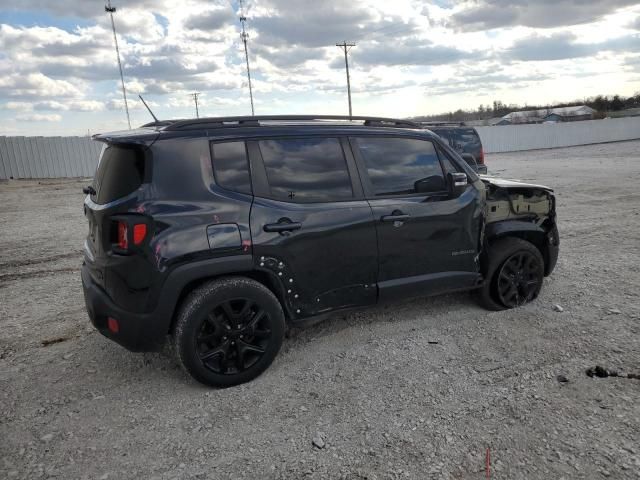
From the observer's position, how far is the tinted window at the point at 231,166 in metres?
3.36

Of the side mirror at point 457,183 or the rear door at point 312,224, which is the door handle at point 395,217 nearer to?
the rear door at point 312,224

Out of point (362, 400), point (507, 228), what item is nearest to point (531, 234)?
point (507, 228)

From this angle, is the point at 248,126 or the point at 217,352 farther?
the point at 248,126

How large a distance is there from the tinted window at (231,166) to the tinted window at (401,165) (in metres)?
0.99

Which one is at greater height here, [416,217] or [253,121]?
[253,121]

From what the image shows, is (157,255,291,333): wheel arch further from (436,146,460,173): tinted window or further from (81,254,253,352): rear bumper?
(436,146,460,173): tinted window

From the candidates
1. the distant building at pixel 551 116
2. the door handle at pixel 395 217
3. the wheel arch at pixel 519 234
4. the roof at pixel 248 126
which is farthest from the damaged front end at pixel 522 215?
the distant building at pixel 551 116

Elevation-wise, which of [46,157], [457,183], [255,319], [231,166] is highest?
[46,157]

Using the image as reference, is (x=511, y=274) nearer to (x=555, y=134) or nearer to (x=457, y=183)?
(x=457, y=183)

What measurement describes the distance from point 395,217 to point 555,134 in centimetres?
4298

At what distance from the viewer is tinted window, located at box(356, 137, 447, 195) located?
3930 mm

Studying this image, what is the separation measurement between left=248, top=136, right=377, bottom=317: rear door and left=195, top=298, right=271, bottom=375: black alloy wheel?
0.30 meters

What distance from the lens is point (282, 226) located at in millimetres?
3441

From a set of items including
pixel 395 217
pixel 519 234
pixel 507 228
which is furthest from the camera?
pixel 519 234
